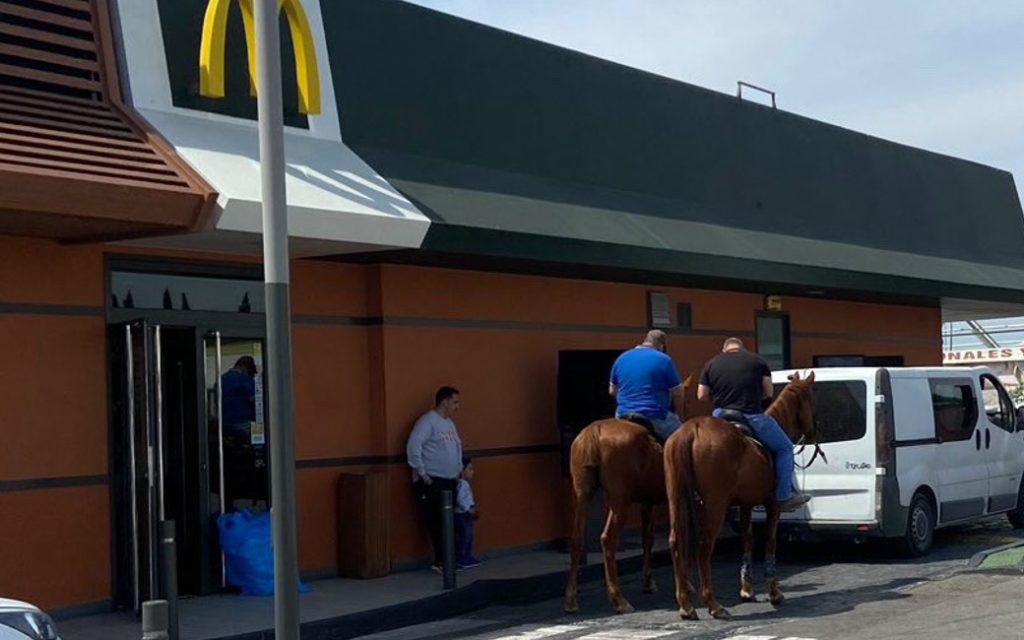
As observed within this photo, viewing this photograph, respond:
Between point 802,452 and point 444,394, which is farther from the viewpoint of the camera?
point 802,452

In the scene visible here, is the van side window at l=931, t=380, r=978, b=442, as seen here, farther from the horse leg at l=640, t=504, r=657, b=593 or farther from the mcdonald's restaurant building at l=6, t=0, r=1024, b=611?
the horse leg at l=640, t=504, r=657, b=593

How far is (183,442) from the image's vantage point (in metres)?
13.0

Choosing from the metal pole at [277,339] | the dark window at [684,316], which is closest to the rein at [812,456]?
the dark window at [684,316]

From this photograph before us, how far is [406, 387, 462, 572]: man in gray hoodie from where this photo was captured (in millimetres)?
14141

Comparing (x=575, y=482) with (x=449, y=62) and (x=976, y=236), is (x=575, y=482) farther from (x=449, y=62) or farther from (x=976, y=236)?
(x=976, y=236)

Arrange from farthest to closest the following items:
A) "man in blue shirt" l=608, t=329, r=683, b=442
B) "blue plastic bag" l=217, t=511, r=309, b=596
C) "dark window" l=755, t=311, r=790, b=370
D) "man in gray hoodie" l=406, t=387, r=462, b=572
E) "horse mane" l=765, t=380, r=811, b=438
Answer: "dark window" l=755, t=311, r=790, b=370 < "man in gray hoodie" l=406, t=387, r=462, b=572 < "horse mane" l=765, t=380, r=811, b=438 < "man in blue shirt" l=608, t=329, r=683, b=442 < "blue plastic bag" l=217, t=511, r=309, b=596

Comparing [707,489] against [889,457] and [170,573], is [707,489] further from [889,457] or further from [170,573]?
[170,573]

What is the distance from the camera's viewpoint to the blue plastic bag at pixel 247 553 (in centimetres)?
1272

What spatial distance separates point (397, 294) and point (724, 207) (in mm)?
5851

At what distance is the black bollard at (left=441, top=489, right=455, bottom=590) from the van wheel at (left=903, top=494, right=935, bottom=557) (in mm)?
5031

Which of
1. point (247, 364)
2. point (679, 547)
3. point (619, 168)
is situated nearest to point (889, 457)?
point (679, 547)

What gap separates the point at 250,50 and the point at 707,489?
18.0ft

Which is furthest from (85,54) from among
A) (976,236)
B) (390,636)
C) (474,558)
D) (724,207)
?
(976,236)

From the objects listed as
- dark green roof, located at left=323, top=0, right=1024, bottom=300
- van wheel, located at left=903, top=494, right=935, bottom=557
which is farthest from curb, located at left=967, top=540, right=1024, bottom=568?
dark green roof, located at left=323, top=0, right=1024, bottom=300
